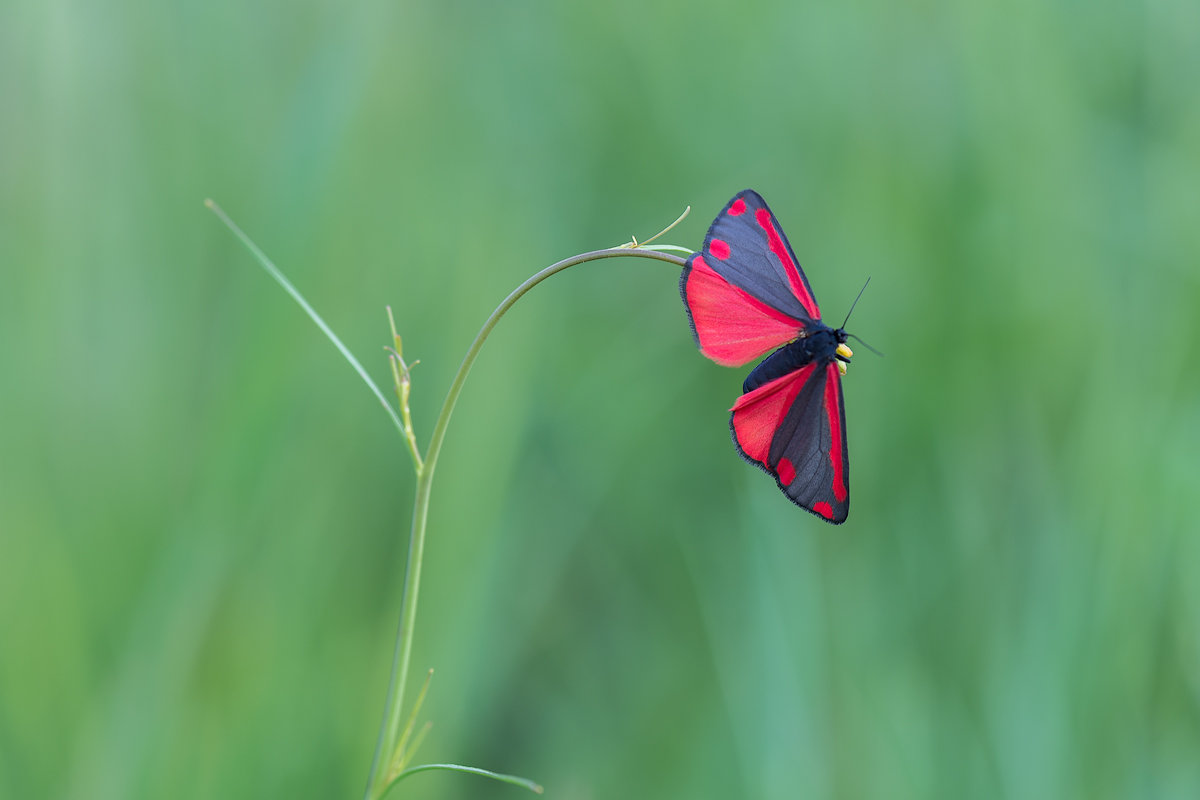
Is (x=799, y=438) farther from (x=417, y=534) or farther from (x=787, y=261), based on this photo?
(x=417, y=534)

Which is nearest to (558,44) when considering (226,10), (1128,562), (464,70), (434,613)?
(464,70)

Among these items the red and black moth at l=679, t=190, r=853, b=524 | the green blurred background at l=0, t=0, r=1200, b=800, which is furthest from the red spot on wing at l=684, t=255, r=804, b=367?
the green blurred background at l=0, t=0, r=1200, b=800

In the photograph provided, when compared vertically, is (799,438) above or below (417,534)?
above

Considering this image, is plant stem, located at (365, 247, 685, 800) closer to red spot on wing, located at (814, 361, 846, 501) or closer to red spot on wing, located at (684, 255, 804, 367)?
red spot on wing, located at (684, 255, 804, 367)

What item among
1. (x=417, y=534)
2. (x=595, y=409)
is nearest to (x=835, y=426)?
(x=417, y=534)

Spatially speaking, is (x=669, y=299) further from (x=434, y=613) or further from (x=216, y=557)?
(x=216, y=557)

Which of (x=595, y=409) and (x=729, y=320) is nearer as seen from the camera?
(x=729, y=320)

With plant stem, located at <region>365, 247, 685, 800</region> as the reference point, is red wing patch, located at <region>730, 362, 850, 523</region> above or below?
above
